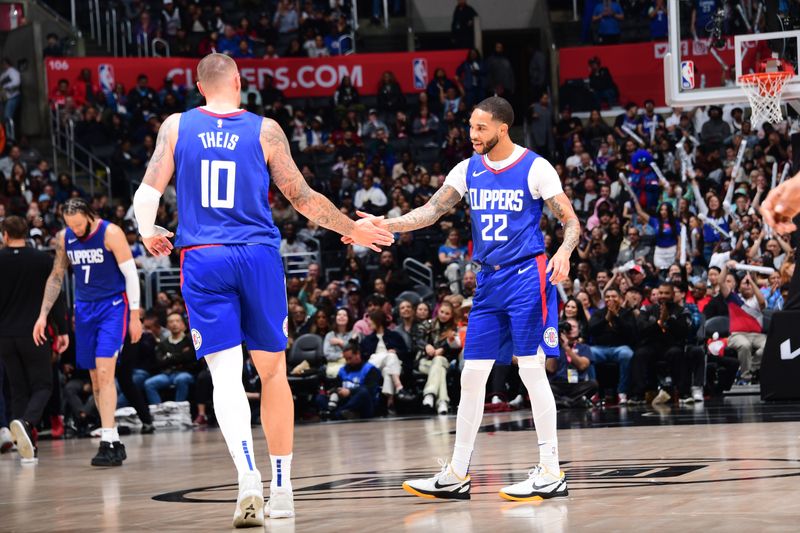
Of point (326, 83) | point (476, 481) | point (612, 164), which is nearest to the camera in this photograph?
point (476, 481)

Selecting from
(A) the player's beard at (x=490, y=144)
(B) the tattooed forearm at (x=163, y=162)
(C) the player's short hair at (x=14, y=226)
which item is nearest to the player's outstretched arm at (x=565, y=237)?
(A) the player's beard at (x=490, y=144)

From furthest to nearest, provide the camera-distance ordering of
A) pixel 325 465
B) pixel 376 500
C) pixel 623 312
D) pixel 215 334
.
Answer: pixel 623 312 < pixel 325 465 < pixel 376 500 < pixel 215 334

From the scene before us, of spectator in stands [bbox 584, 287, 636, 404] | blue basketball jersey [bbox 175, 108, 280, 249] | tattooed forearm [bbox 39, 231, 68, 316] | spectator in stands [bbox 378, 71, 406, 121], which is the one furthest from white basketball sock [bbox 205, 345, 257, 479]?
spectator in stands [bbox 378, 71, 406, 121]

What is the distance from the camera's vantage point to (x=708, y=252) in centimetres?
1828

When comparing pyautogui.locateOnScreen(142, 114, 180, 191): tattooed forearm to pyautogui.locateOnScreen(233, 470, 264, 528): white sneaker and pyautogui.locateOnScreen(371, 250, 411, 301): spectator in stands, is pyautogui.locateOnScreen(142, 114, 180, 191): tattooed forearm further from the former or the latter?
pyautogui.locateOnScreen(371, 250, 411, 301): spectator in stands

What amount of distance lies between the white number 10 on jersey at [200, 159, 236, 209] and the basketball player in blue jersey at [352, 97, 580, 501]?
4.04 ft

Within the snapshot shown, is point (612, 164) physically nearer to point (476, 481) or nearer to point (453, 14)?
point (453, 14)

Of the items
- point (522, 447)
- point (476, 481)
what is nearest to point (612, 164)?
point (522, 447)

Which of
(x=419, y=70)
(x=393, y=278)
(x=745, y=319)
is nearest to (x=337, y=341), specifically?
(x=393, y=278)

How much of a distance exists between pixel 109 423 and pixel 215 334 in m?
4.83

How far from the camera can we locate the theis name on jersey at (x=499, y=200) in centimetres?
719

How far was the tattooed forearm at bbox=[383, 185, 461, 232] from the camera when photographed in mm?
7340

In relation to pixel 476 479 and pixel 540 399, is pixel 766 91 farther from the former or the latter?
pixel 540 399

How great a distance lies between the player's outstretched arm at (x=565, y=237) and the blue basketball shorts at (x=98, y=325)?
184 inches
